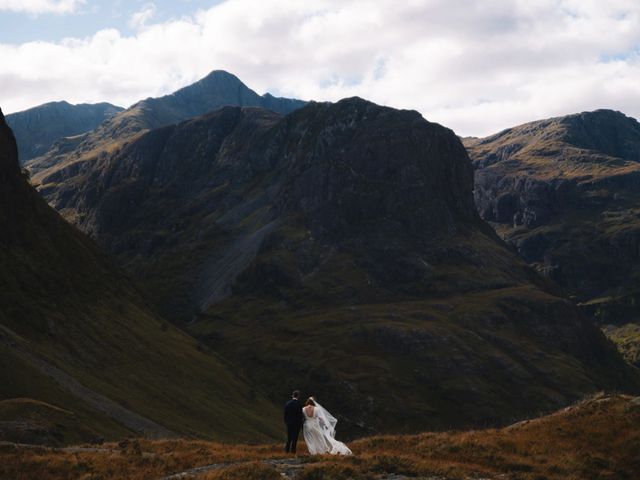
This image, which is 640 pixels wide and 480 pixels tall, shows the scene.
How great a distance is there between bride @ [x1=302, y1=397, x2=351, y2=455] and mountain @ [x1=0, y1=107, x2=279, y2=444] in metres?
32.1

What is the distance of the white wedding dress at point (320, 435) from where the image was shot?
3544 centimetres

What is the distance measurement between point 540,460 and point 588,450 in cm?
412

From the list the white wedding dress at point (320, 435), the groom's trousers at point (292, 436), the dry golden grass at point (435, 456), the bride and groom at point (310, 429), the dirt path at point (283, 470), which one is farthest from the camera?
the groom's trousers at point (292, 436)

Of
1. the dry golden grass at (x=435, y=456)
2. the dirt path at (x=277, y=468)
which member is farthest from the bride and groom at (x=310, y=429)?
the dirt path at (x=277, y=468)

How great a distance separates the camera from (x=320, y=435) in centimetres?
3588

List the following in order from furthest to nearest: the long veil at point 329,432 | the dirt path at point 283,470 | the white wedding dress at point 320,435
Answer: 1. the white wedding dress at point 320,435
2. the long veil at point 329,432
3. the dirt path at point 283,470

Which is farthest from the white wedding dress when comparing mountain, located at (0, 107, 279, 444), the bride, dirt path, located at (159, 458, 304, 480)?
mountain, located at (0, 107, 279, 444)

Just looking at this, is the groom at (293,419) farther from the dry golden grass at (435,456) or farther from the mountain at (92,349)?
the mountain at (92,349)

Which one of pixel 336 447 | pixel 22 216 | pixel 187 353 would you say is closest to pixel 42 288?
pixel 22 216

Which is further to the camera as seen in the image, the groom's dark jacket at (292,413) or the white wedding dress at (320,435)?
the groom's dark jacket at (292,413)

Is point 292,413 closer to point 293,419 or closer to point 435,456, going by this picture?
point 293,419

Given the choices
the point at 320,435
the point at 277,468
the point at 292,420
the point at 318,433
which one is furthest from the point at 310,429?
the point at 277,468

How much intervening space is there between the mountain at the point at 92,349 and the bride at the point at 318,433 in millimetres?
32121

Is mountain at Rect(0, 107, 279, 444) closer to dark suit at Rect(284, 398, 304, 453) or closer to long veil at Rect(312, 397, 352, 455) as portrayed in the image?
dark suit at Rect(284, 398, 304, 453)
